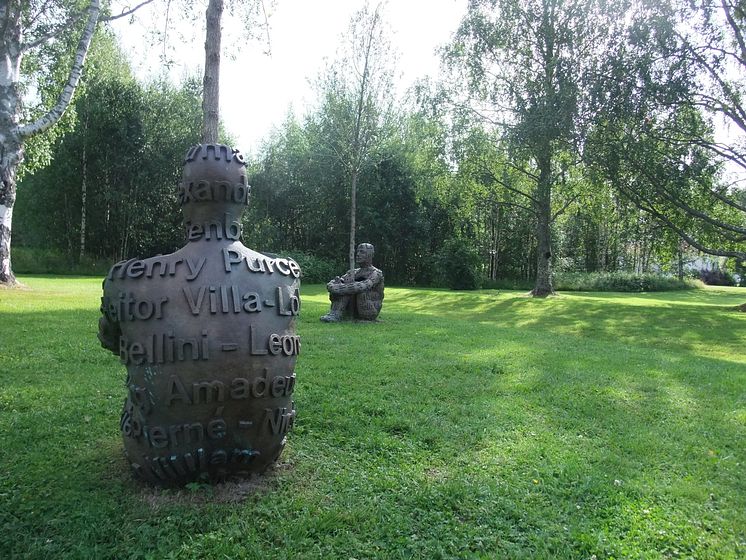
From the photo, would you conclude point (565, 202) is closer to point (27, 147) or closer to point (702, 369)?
point (702, 369)

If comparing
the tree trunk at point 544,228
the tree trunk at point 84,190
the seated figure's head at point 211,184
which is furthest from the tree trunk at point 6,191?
the tree trunk at point 544,228

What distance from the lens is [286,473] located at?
3994 millimetres

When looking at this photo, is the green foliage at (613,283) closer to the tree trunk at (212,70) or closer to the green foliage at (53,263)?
the green foliage at (53,263)

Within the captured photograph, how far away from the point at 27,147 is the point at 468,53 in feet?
60.7

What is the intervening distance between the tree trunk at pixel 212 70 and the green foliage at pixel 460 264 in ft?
77.4

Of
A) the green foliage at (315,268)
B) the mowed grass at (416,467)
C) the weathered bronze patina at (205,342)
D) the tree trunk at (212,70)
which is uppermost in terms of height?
the tree trunk at (212,70)

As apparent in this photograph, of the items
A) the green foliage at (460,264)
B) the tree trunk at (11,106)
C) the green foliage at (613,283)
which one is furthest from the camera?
the green foliage at (613,283)

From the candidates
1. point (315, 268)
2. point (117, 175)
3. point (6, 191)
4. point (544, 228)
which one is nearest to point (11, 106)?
point (6, 191)

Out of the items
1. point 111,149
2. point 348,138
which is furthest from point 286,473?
point 111,149

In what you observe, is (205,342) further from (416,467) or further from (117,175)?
(117,175)

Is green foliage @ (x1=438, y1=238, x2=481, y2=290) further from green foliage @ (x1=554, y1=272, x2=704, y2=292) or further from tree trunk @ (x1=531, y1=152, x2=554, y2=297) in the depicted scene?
green foliage @ (x1=554, y1=272, x2=704, y2=292)

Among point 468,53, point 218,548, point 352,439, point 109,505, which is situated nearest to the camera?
point 218,548

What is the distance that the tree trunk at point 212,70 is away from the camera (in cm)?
723

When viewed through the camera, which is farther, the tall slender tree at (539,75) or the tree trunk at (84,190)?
the tree trunk at (84,190)
